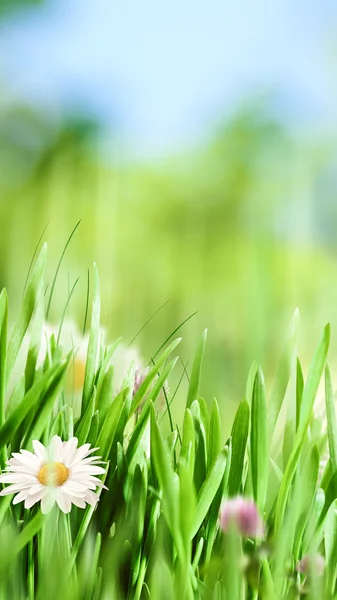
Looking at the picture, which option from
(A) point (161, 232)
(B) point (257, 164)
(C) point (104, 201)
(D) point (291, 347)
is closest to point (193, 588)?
(D) point (291, 347)

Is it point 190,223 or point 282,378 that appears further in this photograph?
point 190,223

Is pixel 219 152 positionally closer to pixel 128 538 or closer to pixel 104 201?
pixel 104 201

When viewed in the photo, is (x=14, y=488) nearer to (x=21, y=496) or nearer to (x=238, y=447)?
(x=21, y=496)

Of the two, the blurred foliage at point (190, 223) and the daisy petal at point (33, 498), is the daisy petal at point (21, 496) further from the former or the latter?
the blurred foliage at point (190, 223)

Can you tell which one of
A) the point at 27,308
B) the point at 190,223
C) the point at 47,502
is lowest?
the point at 47,502

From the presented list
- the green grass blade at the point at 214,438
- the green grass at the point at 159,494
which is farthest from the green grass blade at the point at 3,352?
the green grass blade at the point at 214,438

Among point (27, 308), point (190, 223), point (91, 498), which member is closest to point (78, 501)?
point (91, 498)
